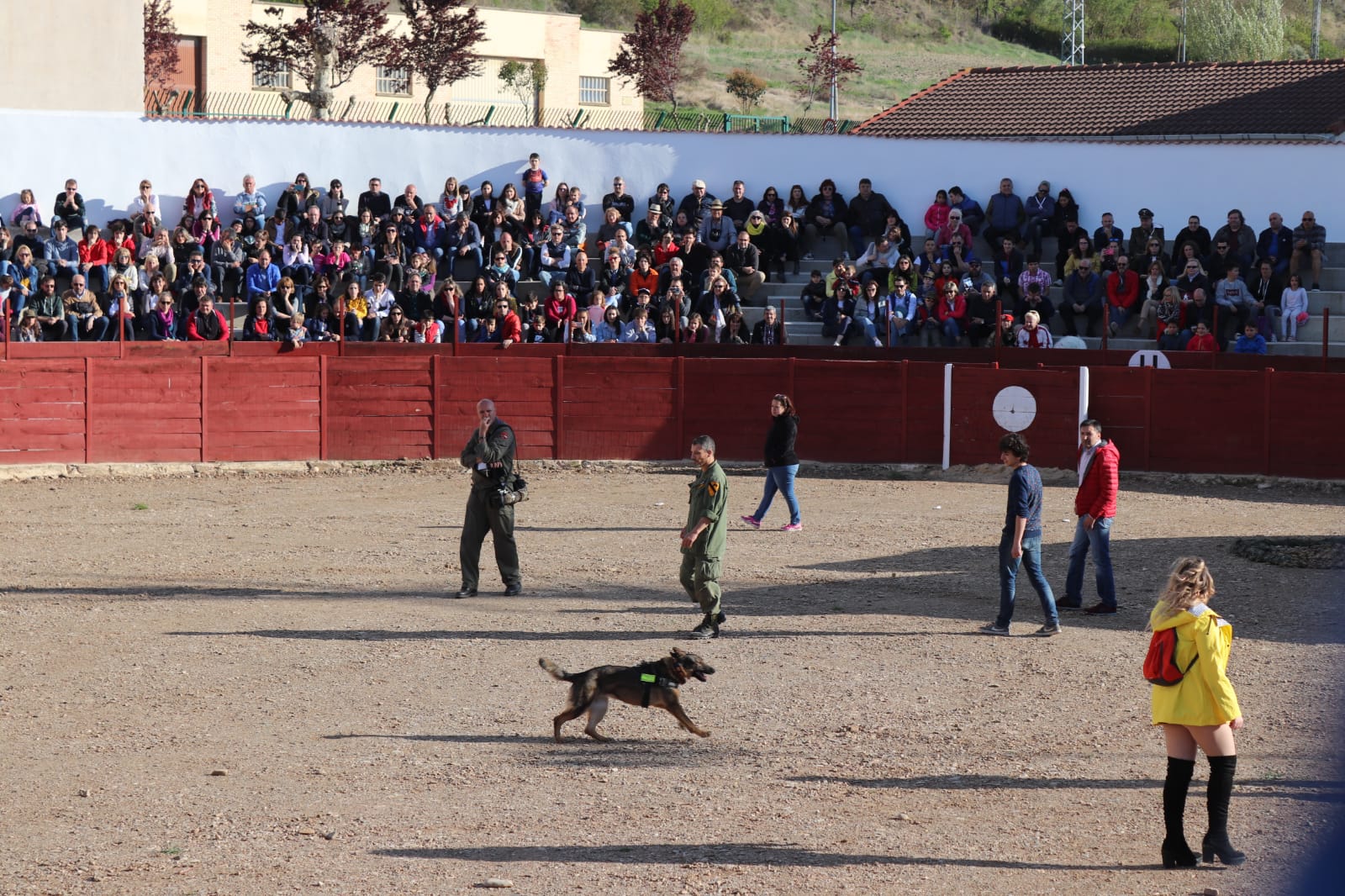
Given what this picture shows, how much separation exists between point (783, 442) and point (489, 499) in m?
4.71

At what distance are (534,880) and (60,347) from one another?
58.0 ft

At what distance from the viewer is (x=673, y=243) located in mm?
26078

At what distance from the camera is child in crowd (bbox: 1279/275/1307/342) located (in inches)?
934

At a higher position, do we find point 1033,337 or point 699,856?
point 1033,337

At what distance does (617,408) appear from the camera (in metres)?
24.5

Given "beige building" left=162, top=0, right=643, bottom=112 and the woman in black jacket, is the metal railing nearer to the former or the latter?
"beige building" left=162, top=0, right=643, bottom=112

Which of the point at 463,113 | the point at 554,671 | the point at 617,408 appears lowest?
the point at 554,671

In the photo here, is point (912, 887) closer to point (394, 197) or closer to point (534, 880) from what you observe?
point (534, 880)

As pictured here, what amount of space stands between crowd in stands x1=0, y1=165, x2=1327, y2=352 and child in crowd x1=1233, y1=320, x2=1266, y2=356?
→ 1.8 inches

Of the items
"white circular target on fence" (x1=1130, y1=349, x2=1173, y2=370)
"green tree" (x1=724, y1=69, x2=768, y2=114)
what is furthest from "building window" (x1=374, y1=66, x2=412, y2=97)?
"white circular target on fence" (x1=1130, y1=349, x2=1173, y2=370)

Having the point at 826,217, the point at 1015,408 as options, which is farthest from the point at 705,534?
the point at 826,217

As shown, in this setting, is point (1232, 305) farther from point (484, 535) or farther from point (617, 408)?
point (484, 535)

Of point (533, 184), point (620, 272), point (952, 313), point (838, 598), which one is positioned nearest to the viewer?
point (838, 598)

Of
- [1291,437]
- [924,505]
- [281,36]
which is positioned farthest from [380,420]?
[281,36]
